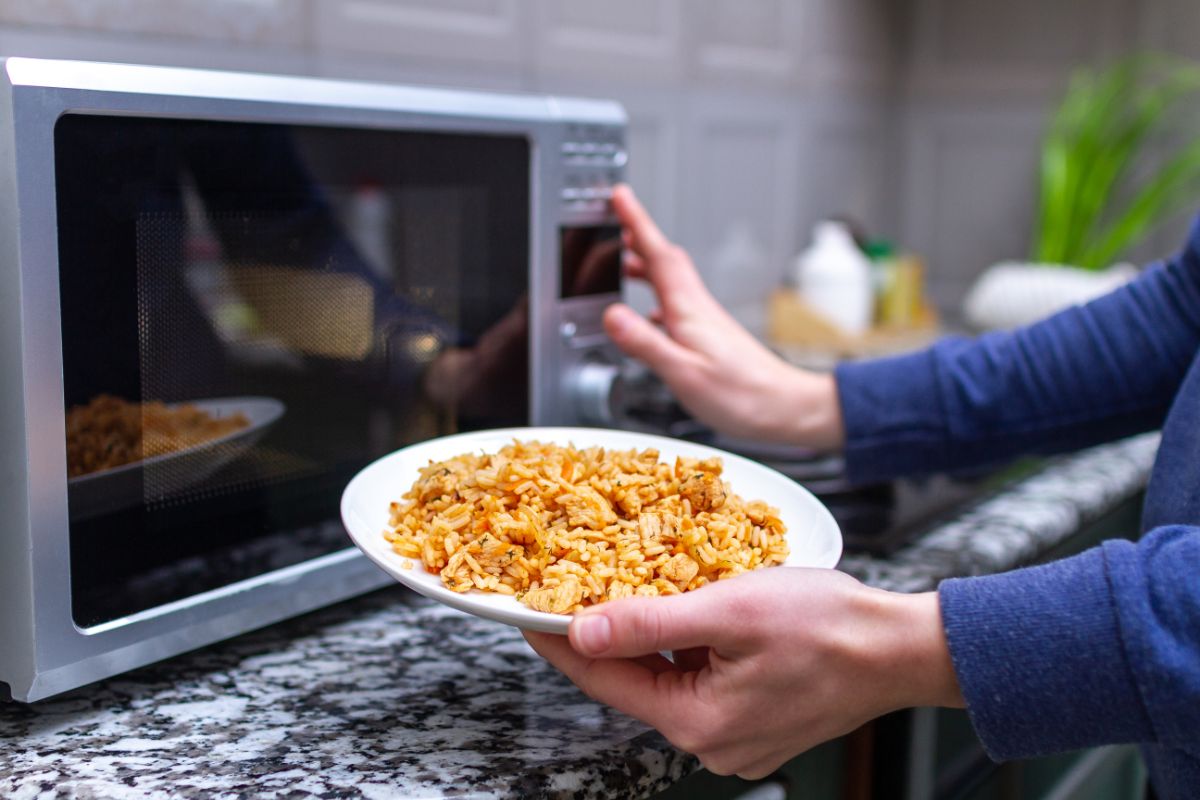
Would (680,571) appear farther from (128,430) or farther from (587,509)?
(128,430)

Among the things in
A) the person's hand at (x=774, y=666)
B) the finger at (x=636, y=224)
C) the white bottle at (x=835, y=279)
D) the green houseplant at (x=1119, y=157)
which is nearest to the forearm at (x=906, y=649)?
the person's hand at (x=774, y=666)

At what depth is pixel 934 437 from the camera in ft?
3.15

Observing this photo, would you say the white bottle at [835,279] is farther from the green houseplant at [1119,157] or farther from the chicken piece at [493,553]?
the chicken piece at [493,553]

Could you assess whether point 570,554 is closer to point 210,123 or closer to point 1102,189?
point 210,123

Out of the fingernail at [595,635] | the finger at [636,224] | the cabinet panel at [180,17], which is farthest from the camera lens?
the finger at [636,224]

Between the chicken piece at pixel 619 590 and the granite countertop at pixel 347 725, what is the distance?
3.8 inches

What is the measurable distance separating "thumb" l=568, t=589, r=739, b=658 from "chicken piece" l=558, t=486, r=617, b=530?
0.09 meters

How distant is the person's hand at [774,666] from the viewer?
1.78 feet

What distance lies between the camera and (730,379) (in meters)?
0.98

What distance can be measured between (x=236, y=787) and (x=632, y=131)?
3.74 ft

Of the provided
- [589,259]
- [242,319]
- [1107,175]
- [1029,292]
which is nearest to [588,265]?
[589,259]

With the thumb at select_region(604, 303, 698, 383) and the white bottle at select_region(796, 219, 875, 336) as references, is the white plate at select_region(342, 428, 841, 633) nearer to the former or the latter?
the thumb at select_region(604, 303, 698, 383)

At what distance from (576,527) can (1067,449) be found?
0.55 metres

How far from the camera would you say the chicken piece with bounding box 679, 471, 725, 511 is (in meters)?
0.65
